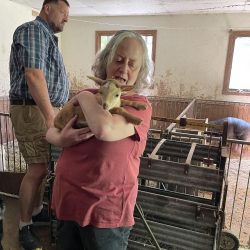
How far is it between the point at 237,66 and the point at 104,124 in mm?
5863

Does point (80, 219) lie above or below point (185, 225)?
above

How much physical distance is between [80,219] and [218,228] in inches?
32.4

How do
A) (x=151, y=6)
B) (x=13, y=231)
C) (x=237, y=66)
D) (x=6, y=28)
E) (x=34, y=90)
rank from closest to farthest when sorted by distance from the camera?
1. (x=34, y=90)
2. (x=13, y=231)
3. (x=6, y=28)
4. (x=151, y=6)
5. (x=237, y=66)

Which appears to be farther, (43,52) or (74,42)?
(74,42)

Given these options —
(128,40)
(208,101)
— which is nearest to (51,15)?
(128,40)

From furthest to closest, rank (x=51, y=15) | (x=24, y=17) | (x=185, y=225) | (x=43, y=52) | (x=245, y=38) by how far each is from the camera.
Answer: (x=245, y=38) < (x=24, y=17) < (x=51, y=15) < (x=43, y=52) < (x=185, y=225)

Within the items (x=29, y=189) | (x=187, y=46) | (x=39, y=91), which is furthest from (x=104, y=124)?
(x=187, y=46)

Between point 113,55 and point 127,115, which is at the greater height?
point 113,55

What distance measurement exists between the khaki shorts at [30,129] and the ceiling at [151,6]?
3797 millimetres

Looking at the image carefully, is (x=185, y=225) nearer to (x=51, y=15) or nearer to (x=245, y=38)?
(x=51, y=15)

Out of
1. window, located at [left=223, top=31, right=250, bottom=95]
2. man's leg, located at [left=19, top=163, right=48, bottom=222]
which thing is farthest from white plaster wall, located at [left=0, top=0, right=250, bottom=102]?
man's leg, located at [left=19, top=163, right=48, bottom=222]

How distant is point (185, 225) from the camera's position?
1431 millimetres

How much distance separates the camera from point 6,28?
468cm

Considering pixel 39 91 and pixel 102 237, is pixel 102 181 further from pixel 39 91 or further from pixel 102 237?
pixel 39 91
